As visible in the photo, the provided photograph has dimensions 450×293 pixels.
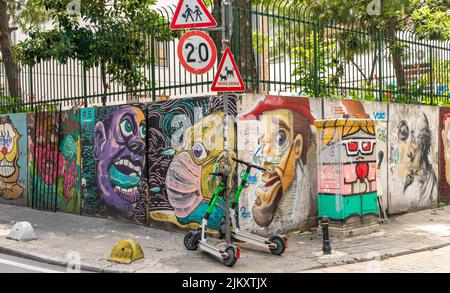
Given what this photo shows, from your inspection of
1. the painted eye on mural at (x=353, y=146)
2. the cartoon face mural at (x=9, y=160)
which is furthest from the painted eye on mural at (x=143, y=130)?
the cartoon face mural at (x=9, y=160)

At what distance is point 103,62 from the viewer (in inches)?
469

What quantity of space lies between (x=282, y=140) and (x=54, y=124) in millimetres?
5775

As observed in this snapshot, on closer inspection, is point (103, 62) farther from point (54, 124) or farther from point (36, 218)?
point (36, 218)

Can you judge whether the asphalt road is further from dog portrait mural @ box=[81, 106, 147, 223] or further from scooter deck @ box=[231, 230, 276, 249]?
dog portrait mural @ box=[81, 106, 147, 223]

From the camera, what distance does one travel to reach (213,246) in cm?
796

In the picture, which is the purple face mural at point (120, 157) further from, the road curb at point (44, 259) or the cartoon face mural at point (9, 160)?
the cartoon face mural at point (9, 160)

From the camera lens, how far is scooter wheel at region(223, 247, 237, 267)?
7516 mm

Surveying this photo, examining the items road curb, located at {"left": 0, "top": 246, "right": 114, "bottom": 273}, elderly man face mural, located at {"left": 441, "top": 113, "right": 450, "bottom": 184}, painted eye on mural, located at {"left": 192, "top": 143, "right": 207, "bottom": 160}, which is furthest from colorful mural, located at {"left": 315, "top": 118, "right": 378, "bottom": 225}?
elderly man face mural, located at {"left": 441, "top": 113, "right": 450, "bottom": 184}

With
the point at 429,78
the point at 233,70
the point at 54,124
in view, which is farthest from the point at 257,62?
the point at 429,78

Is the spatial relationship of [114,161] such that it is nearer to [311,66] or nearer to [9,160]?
[9,160]

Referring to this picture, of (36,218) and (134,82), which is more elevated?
(134,82)

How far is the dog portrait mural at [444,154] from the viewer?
13.8 metres

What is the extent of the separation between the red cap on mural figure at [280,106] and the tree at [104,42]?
2.52 metres

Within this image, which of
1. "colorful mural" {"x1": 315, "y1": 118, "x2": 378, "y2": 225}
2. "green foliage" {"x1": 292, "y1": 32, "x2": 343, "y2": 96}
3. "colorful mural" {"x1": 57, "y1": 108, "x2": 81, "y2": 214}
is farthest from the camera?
"colorful mural" {"x1": 57, "y1": 108, "x2": 81, "y2": 214}
